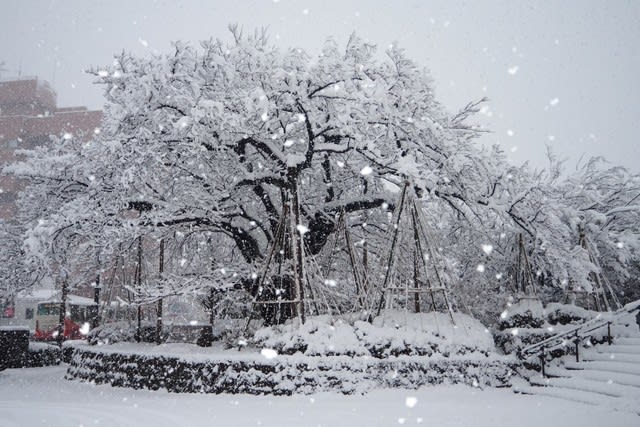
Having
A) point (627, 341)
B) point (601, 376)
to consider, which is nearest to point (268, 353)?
point (601, 376)

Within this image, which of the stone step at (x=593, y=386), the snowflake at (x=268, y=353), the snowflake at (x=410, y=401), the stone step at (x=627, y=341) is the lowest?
the snowflake at (x=410, y=401)

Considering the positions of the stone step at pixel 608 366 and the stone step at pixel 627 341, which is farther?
the stone step at pixel 627 341

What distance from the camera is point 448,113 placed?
53.5 ft

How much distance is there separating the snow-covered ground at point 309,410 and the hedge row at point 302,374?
25 cm

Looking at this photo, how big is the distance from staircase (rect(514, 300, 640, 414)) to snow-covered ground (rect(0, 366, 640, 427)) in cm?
47

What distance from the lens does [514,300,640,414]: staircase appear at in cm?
1037

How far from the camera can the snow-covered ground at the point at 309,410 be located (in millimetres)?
9047

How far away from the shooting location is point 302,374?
1145 centimetres

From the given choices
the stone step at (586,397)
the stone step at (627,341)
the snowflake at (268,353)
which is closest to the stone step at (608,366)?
the stone step at (586,397)

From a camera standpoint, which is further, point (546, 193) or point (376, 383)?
point (546, 193)

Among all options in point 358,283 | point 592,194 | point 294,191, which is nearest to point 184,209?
point 294,191

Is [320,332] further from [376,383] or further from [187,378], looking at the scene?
[187,378]

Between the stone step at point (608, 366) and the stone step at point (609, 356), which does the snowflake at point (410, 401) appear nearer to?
the stone step at point (608, 366)

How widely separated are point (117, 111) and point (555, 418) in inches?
484
